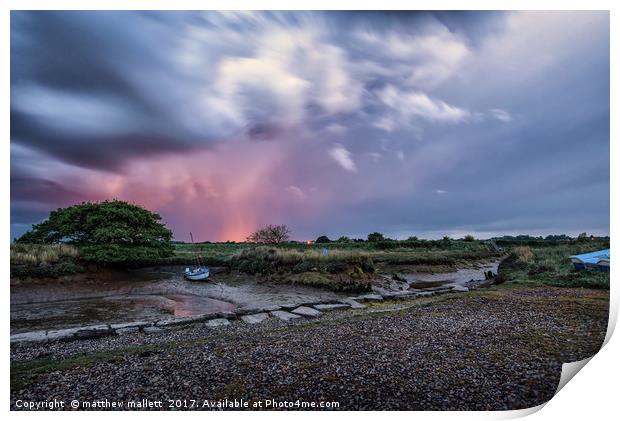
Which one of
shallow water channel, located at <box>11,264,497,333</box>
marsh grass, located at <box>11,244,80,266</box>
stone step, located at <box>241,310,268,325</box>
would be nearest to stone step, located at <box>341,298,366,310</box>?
shallow water channel, located at <box>11,264,497,333</box>

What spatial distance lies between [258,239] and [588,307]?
13419 millimetres

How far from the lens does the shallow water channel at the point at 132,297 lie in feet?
23.7

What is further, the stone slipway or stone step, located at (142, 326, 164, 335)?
stone step, located at (142, 326, 164, 335)

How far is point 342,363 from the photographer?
12.2ft

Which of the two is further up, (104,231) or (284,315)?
(104,231)

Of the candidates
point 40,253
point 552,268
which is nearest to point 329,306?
point 552,268

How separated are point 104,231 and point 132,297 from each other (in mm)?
2576

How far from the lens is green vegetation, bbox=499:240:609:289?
754cm

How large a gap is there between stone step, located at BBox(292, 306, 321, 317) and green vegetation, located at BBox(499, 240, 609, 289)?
5.71 metres

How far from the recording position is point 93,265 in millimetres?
10500

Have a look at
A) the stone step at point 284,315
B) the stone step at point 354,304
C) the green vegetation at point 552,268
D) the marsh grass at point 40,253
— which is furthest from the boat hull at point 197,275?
the green vegetation at point 552,268

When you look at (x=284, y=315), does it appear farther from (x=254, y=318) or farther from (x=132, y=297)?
(x=132, y=297)

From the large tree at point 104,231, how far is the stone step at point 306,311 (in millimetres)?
6931

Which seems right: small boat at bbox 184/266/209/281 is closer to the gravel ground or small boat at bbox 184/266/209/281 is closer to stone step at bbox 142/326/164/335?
stone step at bbox 142/326/164/335
